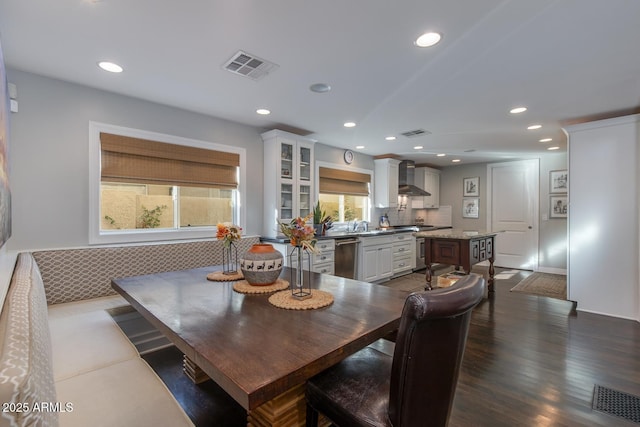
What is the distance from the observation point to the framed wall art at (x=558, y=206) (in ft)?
18.5

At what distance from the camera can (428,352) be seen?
878 millimetres

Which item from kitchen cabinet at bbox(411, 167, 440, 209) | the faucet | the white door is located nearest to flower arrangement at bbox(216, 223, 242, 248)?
the faucet

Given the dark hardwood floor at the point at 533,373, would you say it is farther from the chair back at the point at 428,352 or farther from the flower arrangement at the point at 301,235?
the flower arrangement at the point at 301,235

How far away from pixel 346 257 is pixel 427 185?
140 inches

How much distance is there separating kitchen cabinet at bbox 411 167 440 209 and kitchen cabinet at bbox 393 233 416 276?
1.49m

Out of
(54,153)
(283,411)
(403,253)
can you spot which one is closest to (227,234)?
(283,411)

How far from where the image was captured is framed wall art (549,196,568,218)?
564 centimetres

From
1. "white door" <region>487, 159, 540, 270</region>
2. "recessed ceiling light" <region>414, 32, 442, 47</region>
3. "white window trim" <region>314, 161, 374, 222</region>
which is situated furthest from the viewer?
"white door" <region>487, 159, 540, 270</region>

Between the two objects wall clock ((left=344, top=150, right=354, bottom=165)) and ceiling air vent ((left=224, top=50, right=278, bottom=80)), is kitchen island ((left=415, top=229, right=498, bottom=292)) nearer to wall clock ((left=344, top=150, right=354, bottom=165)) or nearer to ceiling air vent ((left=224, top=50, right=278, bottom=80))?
wall clock ((left=344, top=150, right=354, bottom=165))

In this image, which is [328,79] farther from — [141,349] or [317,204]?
[141,349]

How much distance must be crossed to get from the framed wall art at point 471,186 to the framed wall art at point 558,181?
134 cm

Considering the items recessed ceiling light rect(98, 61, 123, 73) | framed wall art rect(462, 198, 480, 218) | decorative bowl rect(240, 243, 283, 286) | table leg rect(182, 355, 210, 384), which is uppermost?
recessed ceiling light rect(98, 61, 123, 73)

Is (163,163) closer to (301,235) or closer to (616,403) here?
(301,235)

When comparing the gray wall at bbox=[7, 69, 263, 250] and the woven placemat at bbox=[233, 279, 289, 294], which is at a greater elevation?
the gray wall at bbox=[7, 69, 263, 250]
